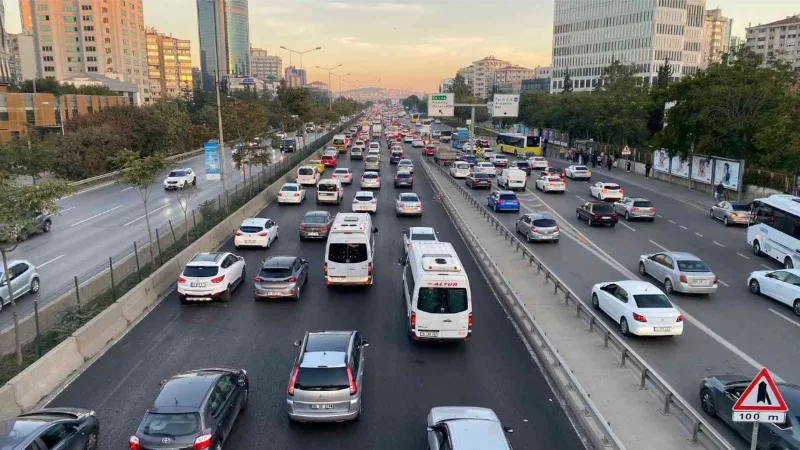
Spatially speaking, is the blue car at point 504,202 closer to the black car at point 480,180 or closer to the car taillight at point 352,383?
the black car at point 480,180

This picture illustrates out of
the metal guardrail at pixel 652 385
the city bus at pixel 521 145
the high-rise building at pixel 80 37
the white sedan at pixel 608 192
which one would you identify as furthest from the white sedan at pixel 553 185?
the high-rise building at pixel 80 37

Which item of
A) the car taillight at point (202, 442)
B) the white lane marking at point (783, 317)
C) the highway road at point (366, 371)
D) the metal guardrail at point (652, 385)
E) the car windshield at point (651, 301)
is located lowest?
the white lane marking at point (783, 317)

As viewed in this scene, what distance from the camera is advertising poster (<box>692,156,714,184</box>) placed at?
146 feet

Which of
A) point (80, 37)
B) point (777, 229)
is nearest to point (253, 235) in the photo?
point (777, 229)

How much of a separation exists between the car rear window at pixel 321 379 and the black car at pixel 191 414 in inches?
53.3

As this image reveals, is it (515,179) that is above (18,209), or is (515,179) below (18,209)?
below

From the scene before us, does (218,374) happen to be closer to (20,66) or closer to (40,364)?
(40,364)

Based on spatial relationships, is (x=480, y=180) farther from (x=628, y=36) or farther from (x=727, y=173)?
(x=628, y=36)

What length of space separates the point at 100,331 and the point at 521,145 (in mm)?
66289

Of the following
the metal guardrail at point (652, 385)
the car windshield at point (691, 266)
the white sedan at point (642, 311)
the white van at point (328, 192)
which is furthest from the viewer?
the white van at point (328, 192)

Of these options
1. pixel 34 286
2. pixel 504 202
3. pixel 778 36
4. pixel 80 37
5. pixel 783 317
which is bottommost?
pixel 783 317

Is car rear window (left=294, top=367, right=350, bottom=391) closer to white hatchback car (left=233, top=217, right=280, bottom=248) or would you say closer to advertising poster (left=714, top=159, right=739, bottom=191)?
white hatchback car (left=233, top=217, right=280, bottom=248)

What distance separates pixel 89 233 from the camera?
2958cm

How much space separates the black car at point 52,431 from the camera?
346 inches
